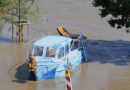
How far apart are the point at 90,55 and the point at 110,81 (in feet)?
13.8

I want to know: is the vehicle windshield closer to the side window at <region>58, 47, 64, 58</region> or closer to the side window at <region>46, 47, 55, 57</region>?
the side window at <region>46, 47, 55, 57</region>

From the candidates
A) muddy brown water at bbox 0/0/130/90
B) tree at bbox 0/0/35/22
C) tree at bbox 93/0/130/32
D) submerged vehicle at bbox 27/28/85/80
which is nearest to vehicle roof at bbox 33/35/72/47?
submerged vehicle at bbox 27/28/85/80

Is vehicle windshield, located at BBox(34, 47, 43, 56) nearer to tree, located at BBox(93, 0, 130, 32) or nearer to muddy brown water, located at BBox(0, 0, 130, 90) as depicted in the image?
muddy brown water, located at BBox(0, 0, 130, 90)

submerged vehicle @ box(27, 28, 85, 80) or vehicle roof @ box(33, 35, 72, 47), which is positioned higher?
vehicle roof @ box(33, 35, 72, 47)

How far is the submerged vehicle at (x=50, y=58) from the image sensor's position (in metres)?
16.7

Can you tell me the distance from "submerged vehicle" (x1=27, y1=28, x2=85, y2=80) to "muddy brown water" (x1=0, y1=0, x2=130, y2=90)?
1.25ft

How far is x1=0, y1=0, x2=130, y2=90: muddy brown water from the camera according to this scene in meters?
17.0

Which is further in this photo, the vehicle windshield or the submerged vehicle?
the vehicle windshield

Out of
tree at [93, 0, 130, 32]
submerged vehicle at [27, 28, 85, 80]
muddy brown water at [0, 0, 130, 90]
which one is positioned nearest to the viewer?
submerged vehicle at [27, 28, 85, 80]

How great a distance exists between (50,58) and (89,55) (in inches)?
181

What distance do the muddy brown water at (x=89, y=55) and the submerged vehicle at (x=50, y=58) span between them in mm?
381

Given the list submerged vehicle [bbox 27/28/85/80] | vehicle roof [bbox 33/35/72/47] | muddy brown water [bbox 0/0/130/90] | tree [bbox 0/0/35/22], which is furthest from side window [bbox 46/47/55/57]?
tree [bbox 0/0/35/22]

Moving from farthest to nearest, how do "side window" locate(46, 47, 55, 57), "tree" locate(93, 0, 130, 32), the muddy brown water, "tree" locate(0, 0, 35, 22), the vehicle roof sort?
1. "tree" locate(0, 0, 35, 22)
2. "tree" locate(93, 0, 130, 32)
3. the vehicle roof
4. "side window" locate(46, 47, 55, 57)
5. the muddy brown water

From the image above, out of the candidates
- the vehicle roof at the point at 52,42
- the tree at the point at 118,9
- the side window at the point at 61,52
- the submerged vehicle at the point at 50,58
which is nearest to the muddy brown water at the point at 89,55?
the submerged vehicle at the point at 50,58
